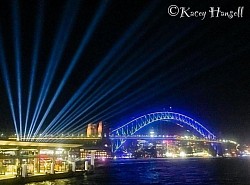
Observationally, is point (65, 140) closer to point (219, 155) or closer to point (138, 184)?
point (138, 184)

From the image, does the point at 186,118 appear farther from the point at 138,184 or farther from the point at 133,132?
the point at 138,184

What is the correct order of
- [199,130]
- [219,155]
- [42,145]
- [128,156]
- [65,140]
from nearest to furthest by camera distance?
[42,145], [65,140], [128,156], [219,155], [199,130]

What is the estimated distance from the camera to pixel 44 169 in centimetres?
4666

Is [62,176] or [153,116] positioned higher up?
[153,116]

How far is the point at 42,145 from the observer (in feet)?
152

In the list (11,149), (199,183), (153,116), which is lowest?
(199,183)

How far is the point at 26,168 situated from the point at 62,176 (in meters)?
8.07

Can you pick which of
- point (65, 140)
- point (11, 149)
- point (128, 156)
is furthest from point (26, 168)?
point (128, 156)

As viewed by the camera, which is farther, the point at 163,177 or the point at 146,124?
the point at 146,124

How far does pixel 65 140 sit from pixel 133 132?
179 feet

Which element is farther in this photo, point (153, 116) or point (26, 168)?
point (153, 116)

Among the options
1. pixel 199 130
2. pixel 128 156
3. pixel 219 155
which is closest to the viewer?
pixel 128 156

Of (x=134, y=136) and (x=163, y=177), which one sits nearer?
(x=163, y=177)

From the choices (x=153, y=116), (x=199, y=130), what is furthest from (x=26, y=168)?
(x=199, y=130)
